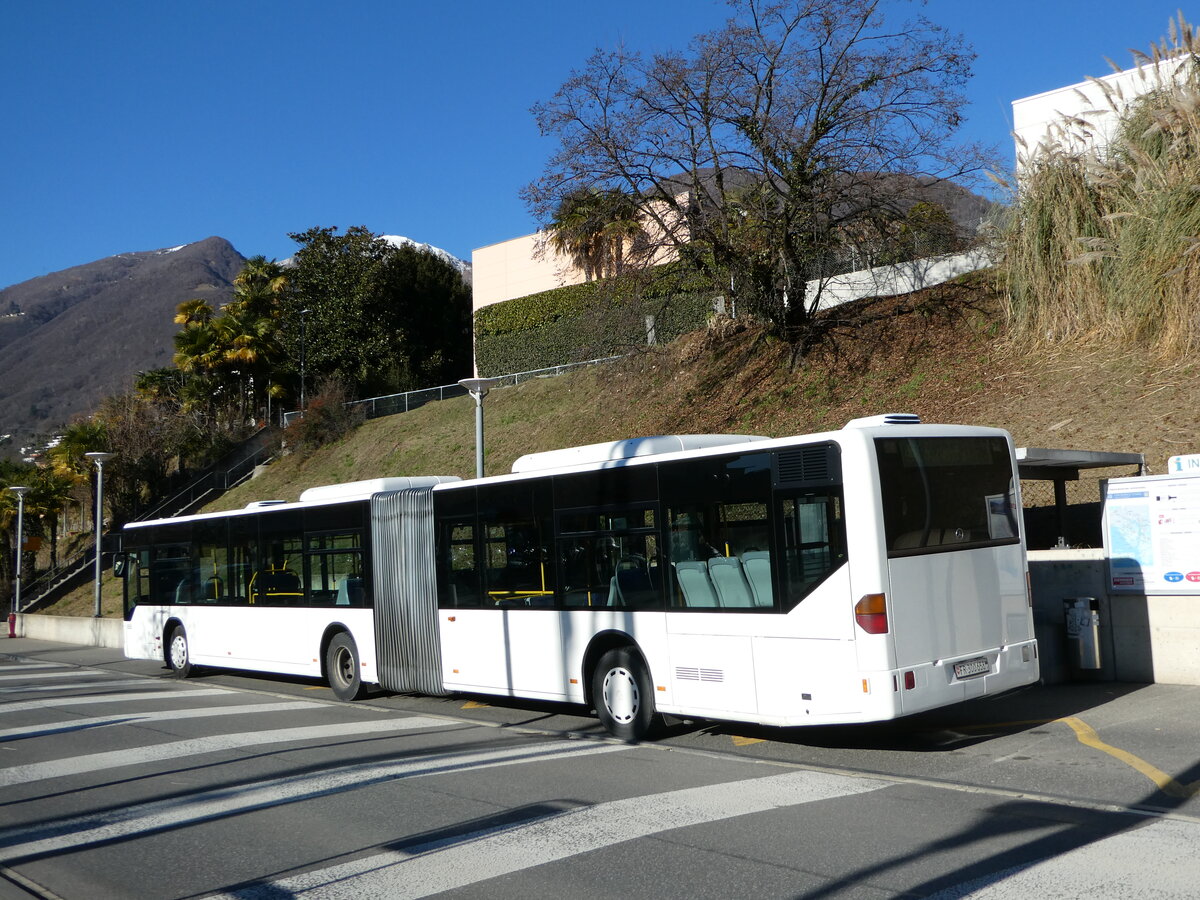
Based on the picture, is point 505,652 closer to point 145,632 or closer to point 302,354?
point 145,632

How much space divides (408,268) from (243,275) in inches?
318

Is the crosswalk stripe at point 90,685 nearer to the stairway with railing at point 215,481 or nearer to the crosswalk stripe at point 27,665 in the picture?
the crosswalk stripe at point 27,665

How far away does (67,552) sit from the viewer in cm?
4931

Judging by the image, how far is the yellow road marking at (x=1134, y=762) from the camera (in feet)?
23.7

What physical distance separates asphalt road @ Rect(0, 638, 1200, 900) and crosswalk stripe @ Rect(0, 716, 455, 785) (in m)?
0.04

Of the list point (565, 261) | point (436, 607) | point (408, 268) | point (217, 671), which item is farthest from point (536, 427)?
point (408, 268)

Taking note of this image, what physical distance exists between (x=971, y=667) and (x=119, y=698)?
11.5 meters

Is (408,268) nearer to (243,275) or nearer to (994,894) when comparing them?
(243,275)

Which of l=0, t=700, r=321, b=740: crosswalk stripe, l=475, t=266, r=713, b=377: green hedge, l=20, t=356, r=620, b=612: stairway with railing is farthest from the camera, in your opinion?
l=20, t=356, r=620, b=612: stairway with railing

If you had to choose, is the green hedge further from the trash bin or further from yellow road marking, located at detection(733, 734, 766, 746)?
yellow road marking, located at detection(733, 734, 766, 746)

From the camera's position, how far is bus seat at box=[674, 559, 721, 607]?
9.57 m

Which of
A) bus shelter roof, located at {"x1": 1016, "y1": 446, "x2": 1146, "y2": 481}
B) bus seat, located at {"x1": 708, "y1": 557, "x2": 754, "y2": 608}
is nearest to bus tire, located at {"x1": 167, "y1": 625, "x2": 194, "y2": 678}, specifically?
bus seat, located at {"x1": 708, "y1": 557, "x2": 754, "y2": 608}

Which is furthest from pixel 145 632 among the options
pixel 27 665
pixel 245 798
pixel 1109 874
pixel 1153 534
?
pixel 1109 874

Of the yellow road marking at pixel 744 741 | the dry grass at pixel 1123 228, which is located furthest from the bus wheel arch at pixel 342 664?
the dry grass at pixel 1123 228
